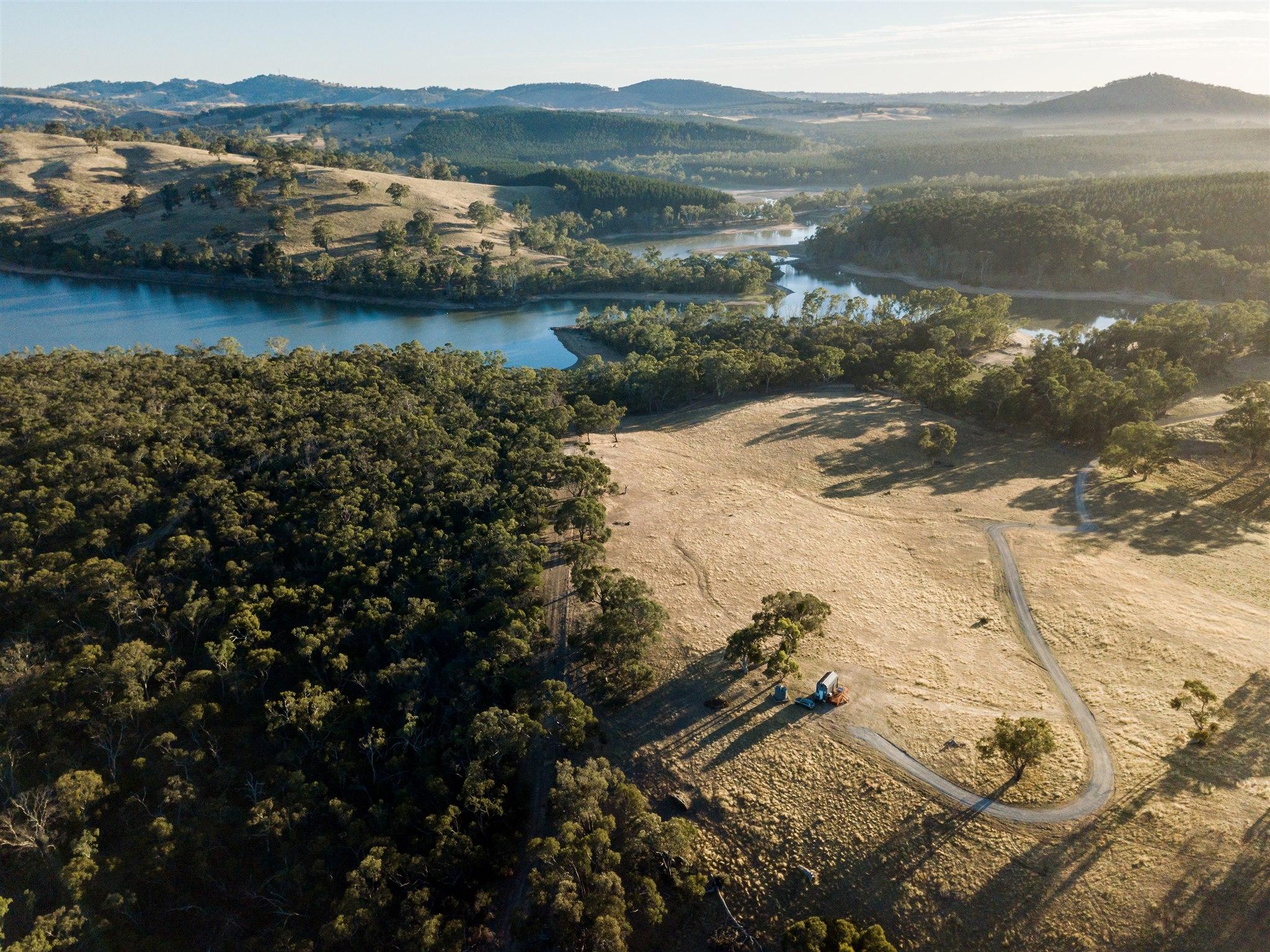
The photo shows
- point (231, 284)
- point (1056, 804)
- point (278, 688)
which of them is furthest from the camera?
point (231, 284)

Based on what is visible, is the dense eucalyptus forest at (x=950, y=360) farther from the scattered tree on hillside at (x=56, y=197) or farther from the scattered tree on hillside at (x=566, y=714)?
the scattered tree on hillside at (x=56, y=197)

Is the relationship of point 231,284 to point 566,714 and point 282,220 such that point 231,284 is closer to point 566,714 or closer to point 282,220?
point 282,220

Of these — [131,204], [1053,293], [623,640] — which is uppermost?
[131,204]

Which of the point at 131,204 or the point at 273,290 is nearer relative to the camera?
the point at 273,290

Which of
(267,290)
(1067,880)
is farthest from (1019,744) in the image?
(267,290)

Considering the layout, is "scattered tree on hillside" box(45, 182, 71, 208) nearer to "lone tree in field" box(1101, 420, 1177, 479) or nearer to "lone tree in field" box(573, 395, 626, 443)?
"lone tree in field" box(573, 395, 626, 443)

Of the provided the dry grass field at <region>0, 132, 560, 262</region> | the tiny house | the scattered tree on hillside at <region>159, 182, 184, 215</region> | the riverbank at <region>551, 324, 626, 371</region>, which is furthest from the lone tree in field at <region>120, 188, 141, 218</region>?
the tiny house

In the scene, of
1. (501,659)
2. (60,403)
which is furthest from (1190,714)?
(60,403)
